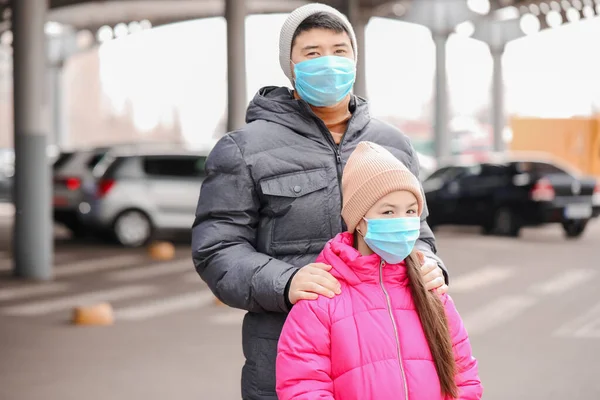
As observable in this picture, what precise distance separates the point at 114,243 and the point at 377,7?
10.3 metres

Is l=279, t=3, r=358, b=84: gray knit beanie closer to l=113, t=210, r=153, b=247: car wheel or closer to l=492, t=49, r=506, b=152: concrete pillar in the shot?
l=113, t=210, r=153, b=247: car wheel

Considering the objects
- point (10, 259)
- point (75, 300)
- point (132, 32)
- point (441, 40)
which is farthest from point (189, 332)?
point (132, 32)

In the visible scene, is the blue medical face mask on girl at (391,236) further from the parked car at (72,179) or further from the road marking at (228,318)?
the parked car at (72,179)

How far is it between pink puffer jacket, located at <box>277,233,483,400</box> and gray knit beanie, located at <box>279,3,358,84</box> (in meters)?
0.62

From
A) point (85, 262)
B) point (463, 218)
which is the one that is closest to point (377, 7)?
point (463, 218)

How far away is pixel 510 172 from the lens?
20172 millimetres

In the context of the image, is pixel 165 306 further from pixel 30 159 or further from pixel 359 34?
pixel 359 34

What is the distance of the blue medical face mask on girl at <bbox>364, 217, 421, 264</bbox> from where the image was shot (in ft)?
9.33

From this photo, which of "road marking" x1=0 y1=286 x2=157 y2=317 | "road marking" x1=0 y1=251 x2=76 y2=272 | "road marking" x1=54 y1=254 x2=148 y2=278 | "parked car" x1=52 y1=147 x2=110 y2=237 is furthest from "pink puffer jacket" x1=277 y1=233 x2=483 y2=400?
"parked car" x1=52 y1=147 x2=110 y2=237

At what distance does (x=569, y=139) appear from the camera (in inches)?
1284

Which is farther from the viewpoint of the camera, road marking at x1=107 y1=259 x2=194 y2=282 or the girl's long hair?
road marking at x1=107 y1=259 x2=194 y2=282

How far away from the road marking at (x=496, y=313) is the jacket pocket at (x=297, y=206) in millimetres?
6611

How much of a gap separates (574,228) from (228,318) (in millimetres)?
11158

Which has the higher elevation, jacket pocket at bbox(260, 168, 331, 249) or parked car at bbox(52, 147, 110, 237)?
jacket pocket at bbox(260, 168, 331, 249)
